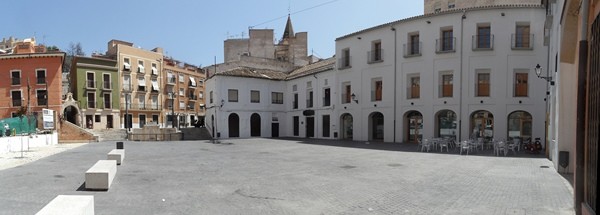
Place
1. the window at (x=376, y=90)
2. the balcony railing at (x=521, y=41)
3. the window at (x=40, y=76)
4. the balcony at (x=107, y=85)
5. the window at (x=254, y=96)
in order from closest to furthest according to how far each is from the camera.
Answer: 1. the balcony railing at (x=521, y=41)
2. the window at (x=376, y=90)
3. the window at (x=254, y=96)
4. the window at (x=40, y=76)
5. the balcony at (x=107, y=85)

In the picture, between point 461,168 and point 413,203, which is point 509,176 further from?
point 413,203

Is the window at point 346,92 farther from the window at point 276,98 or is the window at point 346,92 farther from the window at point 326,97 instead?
the window at point 276,98

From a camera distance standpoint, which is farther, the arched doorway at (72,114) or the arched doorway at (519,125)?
the arched doorway at (72,114)

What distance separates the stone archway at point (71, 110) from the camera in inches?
1642

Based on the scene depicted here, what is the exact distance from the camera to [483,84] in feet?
75.9

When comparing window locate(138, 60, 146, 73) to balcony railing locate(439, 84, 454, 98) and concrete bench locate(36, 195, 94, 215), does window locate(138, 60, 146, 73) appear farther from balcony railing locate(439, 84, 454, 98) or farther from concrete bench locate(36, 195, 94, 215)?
concrete bench locate(36, 195, 94, 215)

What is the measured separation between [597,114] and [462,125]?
775 inches

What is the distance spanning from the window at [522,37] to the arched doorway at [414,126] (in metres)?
7.82

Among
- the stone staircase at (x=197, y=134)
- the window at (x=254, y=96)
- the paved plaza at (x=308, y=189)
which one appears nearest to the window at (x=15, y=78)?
the stone staircase at (x=197, y=134)

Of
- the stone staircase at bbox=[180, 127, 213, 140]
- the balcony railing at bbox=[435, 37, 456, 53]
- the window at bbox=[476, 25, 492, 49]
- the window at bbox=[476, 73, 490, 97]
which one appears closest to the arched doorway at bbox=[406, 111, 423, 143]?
the window at bbox=[476, 73, 490, 97]

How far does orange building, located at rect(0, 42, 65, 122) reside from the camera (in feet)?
130

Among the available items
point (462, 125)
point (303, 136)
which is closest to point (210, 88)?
point (303, 136)

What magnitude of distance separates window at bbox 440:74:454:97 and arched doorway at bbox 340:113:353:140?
9.34 meters

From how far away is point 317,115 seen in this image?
116 feet
